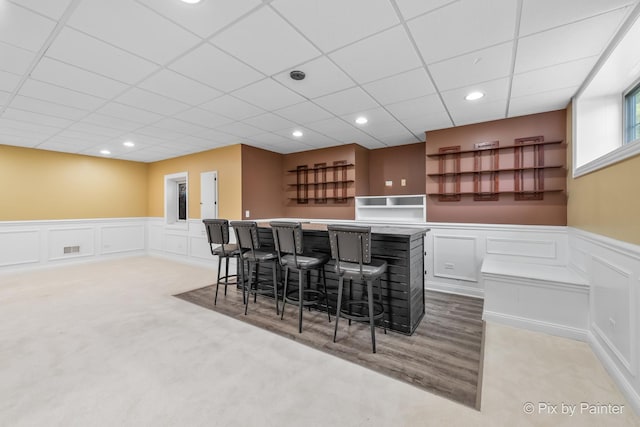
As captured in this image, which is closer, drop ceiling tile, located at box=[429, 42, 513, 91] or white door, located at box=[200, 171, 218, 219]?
drop ceiling tile, located at box=[429, 42, 513, 91]

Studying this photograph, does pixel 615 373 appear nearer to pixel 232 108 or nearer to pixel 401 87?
pixel 401 87

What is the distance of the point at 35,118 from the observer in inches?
151

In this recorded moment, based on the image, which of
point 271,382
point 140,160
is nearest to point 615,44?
point 271,382

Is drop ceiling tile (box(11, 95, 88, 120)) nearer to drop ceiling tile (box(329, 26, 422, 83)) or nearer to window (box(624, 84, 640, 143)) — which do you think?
→ drop ceiling tile (box(329, 26, 422, 83))

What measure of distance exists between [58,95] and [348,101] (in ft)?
10.6

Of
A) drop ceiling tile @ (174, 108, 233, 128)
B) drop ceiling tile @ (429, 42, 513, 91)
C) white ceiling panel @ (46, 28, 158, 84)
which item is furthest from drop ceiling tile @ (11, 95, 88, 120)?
drop ceiling tile @ (429, 42, 513, 91)

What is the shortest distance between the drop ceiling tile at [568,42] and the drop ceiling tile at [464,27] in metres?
0.27

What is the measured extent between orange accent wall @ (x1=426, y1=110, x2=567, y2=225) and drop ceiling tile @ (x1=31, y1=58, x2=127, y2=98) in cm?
427

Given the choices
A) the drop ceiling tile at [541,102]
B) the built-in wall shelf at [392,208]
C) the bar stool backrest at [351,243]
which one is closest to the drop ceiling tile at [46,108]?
the bar stool backrest at [351,243]

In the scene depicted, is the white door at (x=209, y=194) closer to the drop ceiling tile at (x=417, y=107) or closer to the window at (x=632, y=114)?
the drop ceiling tile at (x=417, y=107)

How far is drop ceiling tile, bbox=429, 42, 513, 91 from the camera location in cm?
230

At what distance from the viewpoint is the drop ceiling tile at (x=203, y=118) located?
366 cm

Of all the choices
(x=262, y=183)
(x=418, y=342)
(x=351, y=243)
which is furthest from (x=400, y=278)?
(x=262, y=183)

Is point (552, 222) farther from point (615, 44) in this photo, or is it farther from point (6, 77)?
point (6, 77)
